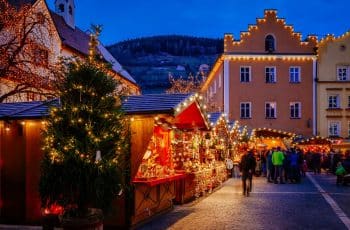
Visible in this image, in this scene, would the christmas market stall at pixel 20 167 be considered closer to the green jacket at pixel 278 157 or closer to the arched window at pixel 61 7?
the green jacket at pixel 278 157

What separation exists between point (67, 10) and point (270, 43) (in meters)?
17.5

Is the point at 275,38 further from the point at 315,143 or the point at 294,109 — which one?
the point at 315,143

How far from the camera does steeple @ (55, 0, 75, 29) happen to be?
41719 mm

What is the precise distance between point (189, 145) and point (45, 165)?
870 cm

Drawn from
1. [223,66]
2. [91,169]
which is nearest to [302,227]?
[91,169]

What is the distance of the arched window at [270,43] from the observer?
44.8 m

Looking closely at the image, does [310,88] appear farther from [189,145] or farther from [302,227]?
[302,227]

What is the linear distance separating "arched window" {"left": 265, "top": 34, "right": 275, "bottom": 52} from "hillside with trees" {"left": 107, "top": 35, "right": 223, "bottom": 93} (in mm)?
55315

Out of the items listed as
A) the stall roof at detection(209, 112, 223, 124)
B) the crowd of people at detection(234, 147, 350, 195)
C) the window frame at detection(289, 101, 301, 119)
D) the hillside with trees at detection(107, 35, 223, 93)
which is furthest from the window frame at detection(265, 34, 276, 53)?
the hillside with trees at detection(107, 35, 223, 93)

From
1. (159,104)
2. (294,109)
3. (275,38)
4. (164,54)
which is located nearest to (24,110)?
(159,104)

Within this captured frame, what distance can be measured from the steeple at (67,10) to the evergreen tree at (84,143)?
32720 millimetres

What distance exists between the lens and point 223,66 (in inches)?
1767

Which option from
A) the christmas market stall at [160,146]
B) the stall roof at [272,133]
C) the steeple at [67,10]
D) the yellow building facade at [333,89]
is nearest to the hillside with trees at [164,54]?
the yellow building facade at [333,89]

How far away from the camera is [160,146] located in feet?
50.3
